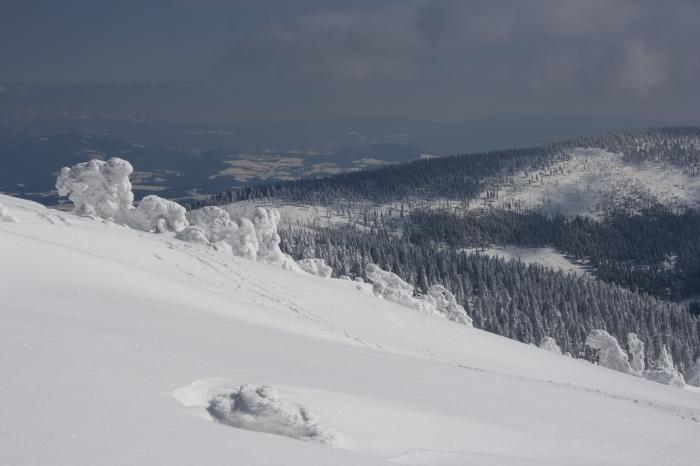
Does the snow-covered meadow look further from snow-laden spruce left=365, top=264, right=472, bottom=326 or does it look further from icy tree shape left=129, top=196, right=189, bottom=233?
snow-laden spruce left=365, top=264, right=472, bottom=326

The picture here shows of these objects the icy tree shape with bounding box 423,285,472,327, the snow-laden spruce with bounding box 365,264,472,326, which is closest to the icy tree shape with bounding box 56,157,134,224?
the snow-laden spruce with bounding box 365,264,472,326

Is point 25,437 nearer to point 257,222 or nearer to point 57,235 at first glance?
point 57,235

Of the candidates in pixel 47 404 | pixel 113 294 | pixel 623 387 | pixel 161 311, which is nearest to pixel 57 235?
pixel 113 294

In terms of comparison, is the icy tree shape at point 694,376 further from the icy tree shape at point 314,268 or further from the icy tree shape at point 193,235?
the icy tree shape at point 193,235

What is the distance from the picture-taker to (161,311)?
22.2m

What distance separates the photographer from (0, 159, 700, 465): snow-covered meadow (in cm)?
1033

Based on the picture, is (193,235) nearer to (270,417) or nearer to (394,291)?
(394,291)

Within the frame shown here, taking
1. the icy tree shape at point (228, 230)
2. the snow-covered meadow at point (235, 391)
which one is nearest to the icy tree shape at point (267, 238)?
the icy tree shape at point (228, 230)

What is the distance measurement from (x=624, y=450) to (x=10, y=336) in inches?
652

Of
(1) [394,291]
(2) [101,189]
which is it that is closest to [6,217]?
(2) [101,189]

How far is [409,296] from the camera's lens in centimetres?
6600

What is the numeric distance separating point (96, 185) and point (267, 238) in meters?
18.0

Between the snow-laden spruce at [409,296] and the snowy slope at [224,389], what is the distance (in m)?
28.1

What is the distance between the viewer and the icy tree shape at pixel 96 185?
53.3 metres
